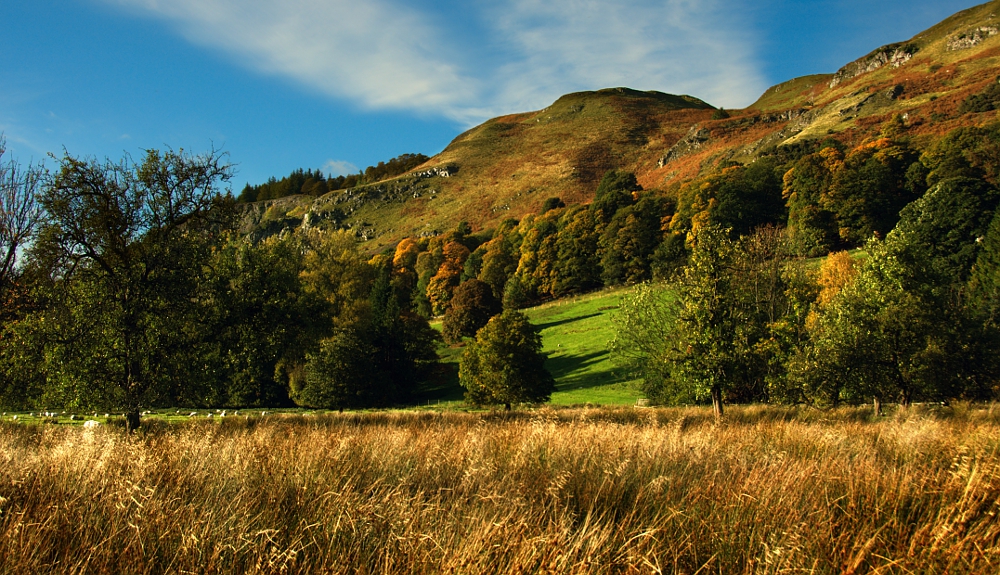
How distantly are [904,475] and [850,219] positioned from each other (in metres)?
70.5

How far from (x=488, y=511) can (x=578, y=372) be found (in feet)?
157

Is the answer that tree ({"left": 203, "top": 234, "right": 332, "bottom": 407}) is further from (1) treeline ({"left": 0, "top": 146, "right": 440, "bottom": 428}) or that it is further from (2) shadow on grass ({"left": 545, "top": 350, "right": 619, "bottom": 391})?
(2) shadow on grass ({"left": 545, "top": 350, "right": 619, "bottom": 391})

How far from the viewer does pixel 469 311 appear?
235 feet

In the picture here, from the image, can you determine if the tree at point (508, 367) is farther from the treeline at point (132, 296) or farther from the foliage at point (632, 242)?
the foliage at point (632, 242)

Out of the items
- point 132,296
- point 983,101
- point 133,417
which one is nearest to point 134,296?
point 132,296

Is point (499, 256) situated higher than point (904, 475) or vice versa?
point (499, 256)

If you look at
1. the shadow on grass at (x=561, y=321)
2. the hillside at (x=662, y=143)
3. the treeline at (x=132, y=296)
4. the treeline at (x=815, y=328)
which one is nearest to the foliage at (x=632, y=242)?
the shadow on grass at (x=561, y=321)

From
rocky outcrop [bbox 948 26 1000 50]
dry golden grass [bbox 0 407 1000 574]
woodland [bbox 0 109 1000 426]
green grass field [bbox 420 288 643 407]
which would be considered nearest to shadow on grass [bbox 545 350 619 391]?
green grass field [bbox 420 288 643 407]

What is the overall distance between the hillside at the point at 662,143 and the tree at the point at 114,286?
291 feet

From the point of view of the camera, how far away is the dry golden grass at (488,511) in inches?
128

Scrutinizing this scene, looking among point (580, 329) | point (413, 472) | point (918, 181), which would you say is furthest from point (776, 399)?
point (918, 181)

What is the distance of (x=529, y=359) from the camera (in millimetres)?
36562

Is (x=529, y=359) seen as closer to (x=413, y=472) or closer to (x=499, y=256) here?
(x=413, y=472)

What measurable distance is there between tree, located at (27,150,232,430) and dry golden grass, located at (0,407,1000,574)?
45.2 feet
